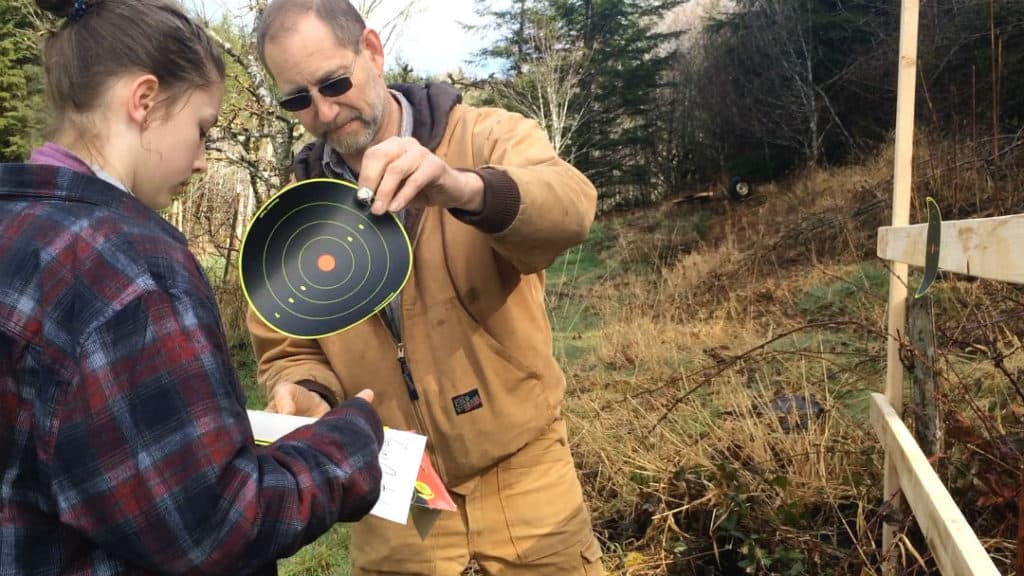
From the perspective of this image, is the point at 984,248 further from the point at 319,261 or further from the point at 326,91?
the point at 326,91

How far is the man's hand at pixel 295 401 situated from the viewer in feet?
6.01

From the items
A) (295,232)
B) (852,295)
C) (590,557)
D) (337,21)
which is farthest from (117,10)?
(852,295)

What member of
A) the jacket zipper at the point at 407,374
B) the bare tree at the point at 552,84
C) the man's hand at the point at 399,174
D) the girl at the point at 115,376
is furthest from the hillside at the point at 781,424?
the bare tree at the point at 552,84

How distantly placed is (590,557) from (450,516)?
0.45 metres

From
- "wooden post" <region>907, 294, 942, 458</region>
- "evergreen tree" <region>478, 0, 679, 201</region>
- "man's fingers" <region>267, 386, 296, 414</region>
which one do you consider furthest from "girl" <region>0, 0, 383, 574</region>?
"evergreen tree" <region>478, 0, 679, 201</region>

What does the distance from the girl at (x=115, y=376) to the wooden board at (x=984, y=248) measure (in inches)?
49.6

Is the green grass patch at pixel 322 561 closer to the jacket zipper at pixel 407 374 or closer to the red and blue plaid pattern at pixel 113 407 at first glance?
the jacket zipper at pixel 407 374

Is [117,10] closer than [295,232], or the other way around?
[117,10]

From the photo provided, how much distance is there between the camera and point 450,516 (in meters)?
2.13

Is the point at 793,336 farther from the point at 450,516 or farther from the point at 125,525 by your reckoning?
the point at 125,525

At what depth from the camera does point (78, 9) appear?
4.00 ft

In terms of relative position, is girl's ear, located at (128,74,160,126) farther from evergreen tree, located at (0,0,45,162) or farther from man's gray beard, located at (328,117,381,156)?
evergreen tree, located at (0,0,45,162)

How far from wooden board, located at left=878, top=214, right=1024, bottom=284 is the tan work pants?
3.77 ft

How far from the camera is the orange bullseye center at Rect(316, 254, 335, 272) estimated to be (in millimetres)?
1712
